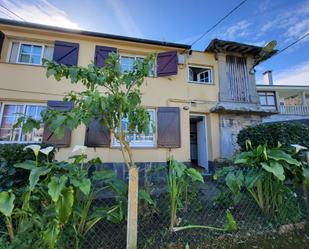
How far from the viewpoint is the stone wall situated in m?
7.00

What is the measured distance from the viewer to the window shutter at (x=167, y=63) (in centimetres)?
690

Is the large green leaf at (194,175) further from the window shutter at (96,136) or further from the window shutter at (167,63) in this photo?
the window shutter at (167,63)

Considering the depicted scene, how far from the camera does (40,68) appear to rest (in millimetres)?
6195

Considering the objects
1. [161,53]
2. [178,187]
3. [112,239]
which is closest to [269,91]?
[161,53]

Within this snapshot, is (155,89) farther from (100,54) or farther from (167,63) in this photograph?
(100,54)

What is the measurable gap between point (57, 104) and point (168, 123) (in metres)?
4.11

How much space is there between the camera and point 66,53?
248 inches

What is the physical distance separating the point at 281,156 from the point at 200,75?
6190 millimetres

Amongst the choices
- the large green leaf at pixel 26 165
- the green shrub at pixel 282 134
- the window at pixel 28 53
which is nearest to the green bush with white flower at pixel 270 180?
the green shrub at pixel 282 134

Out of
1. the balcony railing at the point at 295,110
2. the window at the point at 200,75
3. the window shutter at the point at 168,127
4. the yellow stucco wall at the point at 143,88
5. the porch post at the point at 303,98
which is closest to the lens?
the yellow stucco wall at the point at 143,88

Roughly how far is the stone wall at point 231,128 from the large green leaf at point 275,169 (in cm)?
476

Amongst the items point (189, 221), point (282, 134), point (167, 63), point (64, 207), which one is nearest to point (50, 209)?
point (64, 207)

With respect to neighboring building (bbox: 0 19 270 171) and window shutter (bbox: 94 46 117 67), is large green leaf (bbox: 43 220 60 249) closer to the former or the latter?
neighboring building (bbox: 0 19 270 171)

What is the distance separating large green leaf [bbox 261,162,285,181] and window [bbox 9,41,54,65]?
7.70 meters
